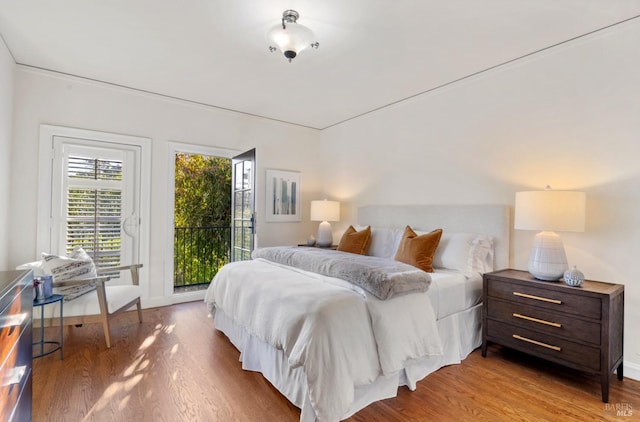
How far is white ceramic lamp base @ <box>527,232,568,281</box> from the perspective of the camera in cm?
233

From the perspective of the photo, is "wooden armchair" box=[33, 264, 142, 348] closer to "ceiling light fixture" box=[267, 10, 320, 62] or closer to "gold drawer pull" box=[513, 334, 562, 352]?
"ceiling light fixture" box=[267, 10, 320, 62]

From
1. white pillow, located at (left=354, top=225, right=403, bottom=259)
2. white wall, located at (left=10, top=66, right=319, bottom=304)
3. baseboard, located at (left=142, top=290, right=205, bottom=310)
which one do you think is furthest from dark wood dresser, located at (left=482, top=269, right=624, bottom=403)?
baseboard, located at (left=142, top=290, right=205, bottom=310)

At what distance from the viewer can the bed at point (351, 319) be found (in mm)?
1674

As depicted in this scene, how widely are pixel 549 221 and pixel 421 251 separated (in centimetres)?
98

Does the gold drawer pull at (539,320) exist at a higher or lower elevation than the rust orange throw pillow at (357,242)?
lower

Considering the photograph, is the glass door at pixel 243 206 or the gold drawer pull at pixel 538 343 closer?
the gold drawer pull at pixel 538 343

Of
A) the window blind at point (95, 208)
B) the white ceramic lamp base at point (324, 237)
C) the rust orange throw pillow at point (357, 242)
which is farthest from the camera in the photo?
the white ceramic lamp base at point (324, 237)

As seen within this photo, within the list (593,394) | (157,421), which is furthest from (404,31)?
(157,421)

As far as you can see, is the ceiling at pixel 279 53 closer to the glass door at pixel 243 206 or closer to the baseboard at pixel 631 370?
the glass door at pixel 243 206

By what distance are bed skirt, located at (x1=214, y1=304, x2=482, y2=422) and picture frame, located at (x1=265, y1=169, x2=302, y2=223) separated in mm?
1985

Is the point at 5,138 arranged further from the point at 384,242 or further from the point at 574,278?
the point at 574,278

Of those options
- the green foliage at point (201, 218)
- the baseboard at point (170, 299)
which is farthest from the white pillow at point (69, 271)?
the green foliage at point (201, 218)

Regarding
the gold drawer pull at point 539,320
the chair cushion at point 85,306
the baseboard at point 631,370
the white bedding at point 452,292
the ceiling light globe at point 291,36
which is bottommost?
the baseboard at point 631,370

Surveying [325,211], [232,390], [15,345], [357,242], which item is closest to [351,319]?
[232,390]
